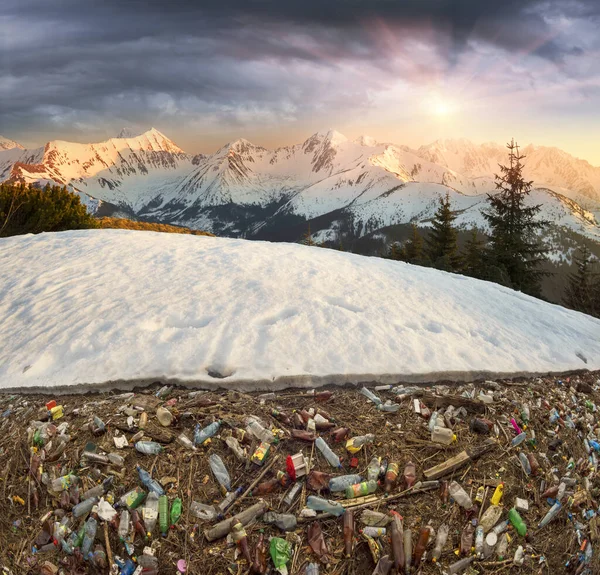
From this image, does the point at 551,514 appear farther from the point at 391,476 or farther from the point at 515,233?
the point at 515,233

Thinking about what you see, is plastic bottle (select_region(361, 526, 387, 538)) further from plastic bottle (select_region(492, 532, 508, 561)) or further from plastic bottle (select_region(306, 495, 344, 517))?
plastic bottle (select_region(492, 532, 508, 561))

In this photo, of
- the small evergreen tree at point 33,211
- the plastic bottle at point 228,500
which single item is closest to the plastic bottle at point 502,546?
the plastic bottle at point 228,500

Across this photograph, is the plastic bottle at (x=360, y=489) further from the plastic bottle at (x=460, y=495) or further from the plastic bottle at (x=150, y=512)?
the plastic bottle at (x=150, y=512)

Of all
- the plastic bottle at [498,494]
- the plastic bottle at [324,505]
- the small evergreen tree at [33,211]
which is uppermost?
the small evergreen tree at [33,211]

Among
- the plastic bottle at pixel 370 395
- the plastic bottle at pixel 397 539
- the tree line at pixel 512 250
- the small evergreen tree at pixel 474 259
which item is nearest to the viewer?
the plastic bottle at pixel 397 539

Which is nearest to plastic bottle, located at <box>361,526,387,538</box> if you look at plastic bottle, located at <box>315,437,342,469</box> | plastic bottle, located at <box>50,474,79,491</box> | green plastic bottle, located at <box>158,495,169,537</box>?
plastic bottle, located at <box>315,437,342,469</box>

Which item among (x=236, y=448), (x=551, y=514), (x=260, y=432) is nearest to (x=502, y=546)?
(x=551, y=514)
